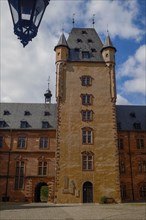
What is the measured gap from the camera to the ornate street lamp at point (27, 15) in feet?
14.9

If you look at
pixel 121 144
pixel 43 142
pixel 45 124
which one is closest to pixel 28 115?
pixel 45 124

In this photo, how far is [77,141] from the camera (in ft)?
117

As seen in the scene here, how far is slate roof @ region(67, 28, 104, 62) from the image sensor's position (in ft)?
134

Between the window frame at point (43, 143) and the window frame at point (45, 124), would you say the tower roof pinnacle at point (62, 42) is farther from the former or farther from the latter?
the window frame at point (43, 143)

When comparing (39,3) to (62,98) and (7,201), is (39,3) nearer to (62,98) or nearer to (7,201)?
(62,98)

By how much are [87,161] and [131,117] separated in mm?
13724

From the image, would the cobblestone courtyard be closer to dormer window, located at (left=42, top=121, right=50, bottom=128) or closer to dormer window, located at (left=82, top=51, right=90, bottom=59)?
dormer window, located at (left=42, top=121, right=50, bottom=128)

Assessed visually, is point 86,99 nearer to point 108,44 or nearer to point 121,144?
point 121,144

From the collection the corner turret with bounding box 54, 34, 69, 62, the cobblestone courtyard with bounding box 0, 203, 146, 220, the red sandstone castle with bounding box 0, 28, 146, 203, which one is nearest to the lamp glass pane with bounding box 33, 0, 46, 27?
the cobblestone courtyard with bounding box 0, 203, 146, 220

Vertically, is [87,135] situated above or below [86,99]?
below

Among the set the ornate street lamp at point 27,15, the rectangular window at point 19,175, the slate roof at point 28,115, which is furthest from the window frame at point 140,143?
the ornate street lamp at point 27,15

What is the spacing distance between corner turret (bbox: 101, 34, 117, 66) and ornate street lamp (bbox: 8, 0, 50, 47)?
35.8 meters

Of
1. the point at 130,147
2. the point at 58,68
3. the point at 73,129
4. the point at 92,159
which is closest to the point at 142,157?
the point at 130,147

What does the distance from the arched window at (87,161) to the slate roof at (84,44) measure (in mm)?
14443
